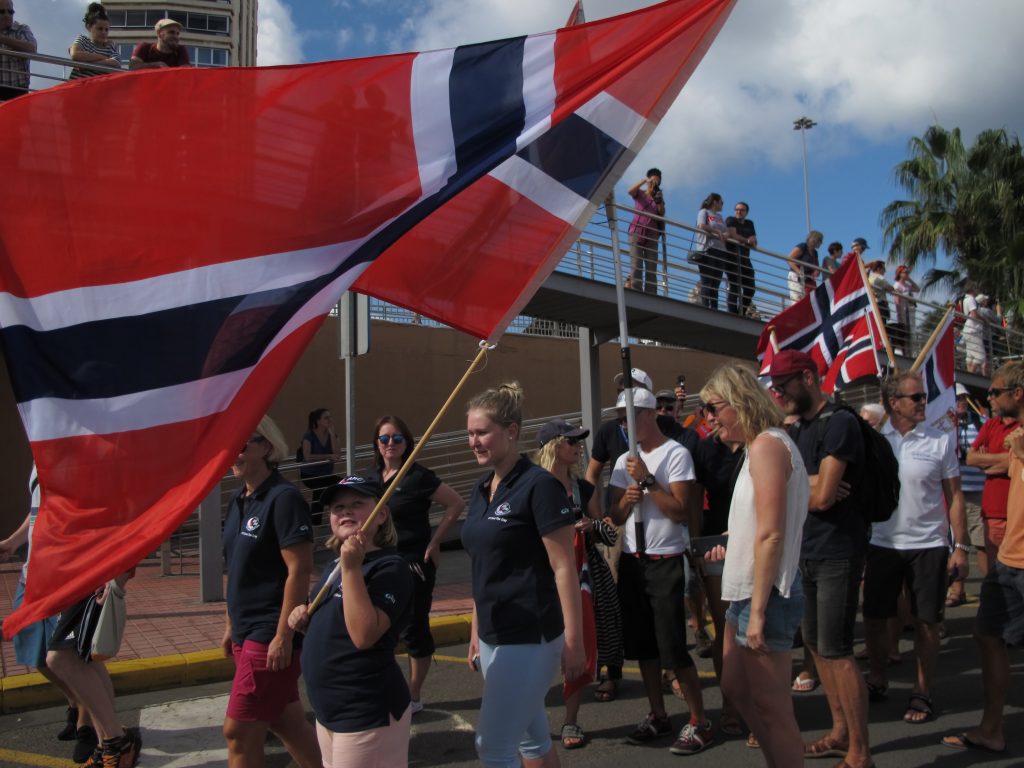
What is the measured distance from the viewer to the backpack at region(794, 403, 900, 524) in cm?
465

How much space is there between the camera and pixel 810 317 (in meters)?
8.28

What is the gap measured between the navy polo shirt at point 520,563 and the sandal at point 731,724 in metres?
2.23

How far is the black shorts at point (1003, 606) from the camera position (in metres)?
4.62

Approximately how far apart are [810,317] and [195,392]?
637 centimetres

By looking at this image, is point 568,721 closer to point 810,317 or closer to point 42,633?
point 42,633

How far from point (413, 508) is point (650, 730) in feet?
6.08

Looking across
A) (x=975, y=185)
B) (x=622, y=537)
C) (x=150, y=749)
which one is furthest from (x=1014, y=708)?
(x=975, y=185)

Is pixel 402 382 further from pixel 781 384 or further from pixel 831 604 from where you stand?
pixel 831 604

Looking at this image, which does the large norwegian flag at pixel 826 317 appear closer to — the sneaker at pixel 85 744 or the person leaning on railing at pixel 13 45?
the sneaker at pixel 85 744

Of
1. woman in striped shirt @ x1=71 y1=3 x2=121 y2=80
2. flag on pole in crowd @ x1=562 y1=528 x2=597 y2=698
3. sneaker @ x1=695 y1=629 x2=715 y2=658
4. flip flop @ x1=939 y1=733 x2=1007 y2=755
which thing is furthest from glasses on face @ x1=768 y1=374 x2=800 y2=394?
woman in striped shirt @ x1=71 y1=3 x2=121 y2=80

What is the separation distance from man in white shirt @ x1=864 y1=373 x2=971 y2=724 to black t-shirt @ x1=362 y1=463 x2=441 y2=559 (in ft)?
8.87

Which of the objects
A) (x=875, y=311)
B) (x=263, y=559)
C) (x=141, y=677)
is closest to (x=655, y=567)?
(x=263, y=559)

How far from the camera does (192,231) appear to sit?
325 centimetres

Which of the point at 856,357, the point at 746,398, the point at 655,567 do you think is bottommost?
the point at 655,567
